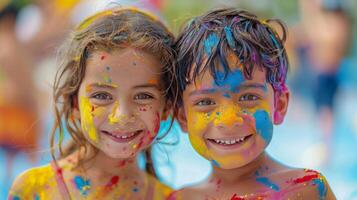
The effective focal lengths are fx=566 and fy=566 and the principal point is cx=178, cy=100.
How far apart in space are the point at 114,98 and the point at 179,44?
0.34 meters

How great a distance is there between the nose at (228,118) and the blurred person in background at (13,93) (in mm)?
3304

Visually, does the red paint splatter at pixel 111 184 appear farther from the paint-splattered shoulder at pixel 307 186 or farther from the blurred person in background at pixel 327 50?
the blurred person in background at pixel 327 50

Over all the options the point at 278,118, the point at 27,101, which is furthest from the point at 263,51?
the point at 27,101

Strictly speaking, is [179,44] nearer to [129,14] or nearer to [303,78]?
[129,14]

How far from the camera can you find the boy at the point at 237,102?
2.02 meters

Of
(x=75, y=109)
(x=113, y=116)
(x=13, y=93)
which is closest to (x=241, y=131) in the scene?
(x=113, y=116)

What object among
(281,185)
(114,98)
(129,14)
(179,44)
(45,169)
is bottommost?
(281,185)

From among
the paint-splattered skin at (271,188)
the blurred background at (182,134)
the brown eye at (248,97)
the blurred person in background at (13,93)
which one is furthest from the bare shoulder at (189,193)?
the blurred person in background at (13,93)

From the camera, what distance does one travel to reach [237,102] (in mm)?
2023

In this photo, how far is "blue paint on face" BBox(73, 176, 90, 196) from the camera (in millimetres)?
2342

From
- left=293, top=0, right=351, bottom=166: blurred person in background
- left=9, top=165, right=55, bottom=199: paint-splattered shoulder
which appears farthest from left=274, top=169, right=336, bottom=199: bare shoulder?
left=293, top=0, right=351, bottom=166: blurred person in background

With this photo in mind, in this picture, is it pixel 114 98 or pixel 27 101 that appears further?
pixel 27 101

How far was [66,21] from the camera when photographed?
5762 millimetres

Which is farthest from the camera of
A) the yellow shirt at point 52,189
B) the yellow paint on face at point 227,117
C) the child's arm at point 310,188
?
the yellow shirt at point 52,189
